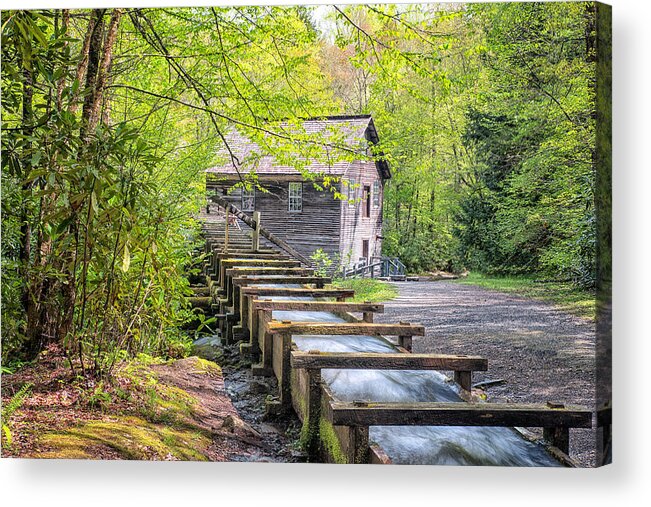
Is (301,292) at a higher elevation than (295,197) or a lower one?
lower

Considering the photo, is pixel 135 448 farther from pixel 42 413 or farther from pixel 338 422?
pixel 338 422

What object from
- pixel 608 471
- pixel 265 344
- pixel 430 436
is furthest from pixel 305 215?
pixel 608 471

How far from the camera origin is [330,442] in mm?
3791

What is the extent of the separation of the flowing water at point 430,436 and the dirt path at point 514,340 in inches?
9.8

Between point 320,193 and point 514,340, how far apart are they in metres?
1.40

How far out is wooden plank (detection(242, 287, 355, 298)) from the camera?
4516 mm

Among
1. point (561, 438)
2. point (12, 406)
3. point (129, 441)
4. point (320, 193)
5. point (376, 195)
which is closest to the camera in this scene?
point (561, 438)

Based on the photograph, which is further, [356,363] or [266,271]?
[266,271]

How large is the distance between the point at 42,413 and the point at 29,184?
1.24 metres

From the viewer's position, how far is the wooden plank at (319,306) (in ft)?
14.6

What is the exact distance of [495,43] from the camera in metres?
4.20

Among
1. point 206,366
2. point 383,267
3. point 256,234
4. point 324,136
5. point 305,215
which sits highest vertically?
point 324,136

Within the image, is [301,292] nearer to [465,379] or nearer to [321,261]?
[321,261]

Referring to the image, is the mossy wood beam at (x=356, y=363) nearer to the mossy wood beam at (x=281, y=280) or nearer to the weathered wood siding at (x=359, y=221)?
the weathered wood siding at (x=359, y=221)
